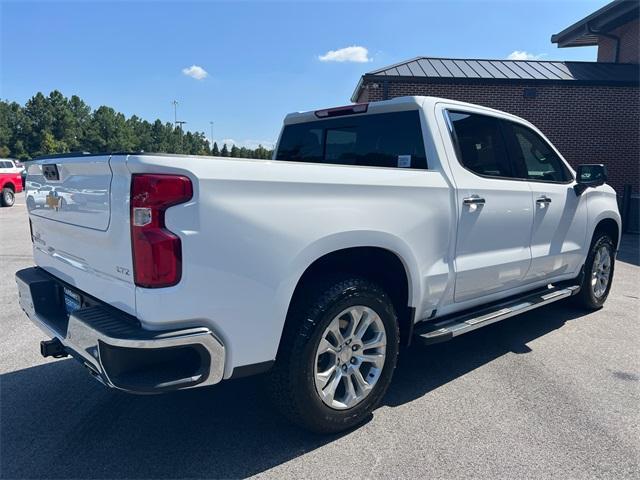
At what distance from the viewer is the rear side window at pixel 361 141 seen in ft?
11.1

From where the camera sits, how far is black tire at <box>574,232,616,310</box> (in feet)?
16.5

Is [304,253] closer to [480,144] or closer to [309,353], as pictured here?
[309,353]

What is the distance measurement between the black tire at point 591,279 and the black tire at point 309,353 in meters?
3.41

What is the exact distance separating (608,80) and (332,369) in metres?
16.1

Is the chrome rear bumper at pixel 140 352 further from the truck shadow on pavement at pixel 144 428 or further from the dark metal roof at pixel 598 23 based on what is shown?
the dark metal roof at pixel 598 23

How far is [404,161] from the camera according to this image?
134 inches

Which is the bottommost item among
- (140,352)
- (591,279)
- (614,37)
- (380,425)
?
(380,425)

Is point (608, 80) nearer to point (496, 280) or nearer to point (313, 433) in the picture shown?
point (496, 280)

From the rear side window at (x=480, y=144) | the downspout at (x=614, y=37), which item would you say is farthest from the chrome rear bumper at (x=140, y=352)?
the downspout at (x=614, y=37)

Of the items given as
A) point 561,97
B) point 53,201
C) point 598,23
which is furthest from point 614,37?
point 53,201

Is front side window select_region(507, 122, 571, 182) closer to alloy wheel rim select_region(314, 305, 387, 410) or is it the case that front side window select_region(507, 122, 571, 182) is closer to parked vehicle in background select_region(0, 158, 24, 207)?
alloy wheel rim select_region(314, 305, 387, 410)

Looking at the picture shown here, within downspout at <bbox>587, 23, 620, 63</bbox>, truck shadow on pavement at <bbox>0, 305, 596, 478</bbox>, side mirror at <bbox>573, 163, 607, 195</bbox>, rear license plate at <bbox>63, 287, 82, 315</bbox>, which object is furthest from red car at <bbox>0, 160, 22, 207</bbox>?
downspout at <bbox>587, 23, 620, 63</bbox>

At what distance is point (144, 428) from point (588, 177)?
174 inches

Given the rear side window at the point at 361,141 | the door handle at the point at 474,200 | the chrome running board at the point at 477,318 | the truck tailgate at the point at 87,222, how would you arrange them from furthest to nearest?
the rear side window at the point at 361,141, the door handle at the point at 474,200, the chrome running board at the point at 477,318, the truck tailgate at the point at 87,222
